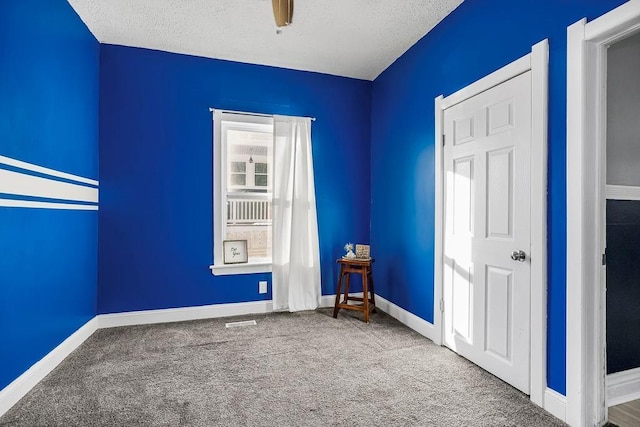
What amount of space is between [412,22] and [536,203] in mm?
1894

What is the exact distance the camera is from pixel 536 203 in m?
2.02

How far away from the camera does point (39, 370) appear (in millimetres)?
2275

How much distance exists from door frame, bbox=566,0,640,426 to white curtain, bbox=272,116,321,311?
250 cm

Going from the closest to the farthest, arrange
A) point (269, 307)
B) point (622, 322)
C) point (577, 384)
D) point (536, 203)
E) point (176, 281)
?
point (577, 384) → point (536, 203) → point (622, 322) → point (176, 281) → point (269, 307)

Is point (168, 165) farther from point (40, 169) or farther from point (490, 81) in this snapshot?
point (490, 81)

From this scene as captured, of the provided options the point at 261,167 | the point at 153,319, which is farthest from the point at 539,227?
the point at 153,319

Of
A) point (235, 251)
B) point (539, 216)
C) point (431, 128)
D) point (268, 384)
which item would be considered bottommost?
point (268, 384)

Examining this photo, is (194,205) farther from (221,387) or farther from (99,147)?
(221,387)

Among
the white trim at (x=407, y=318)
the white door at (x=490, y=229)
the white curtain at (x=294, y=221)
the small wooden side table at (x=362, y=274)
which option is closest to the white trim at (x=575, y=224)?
the white door at (x=490, y=229)

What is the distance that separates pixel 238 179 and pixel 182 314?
153cm

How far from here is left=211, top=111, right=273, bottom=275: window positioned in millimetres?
3662

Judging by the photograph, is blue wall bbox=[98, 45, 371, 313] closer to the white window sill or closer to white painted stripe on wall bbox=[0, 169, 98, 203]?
the white window sill

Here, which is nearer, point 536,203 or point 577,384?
point 577,384

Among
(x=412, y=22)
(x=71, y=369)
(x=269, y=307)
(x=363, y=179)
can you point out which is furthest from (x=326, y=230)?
(x=71, y=369)
